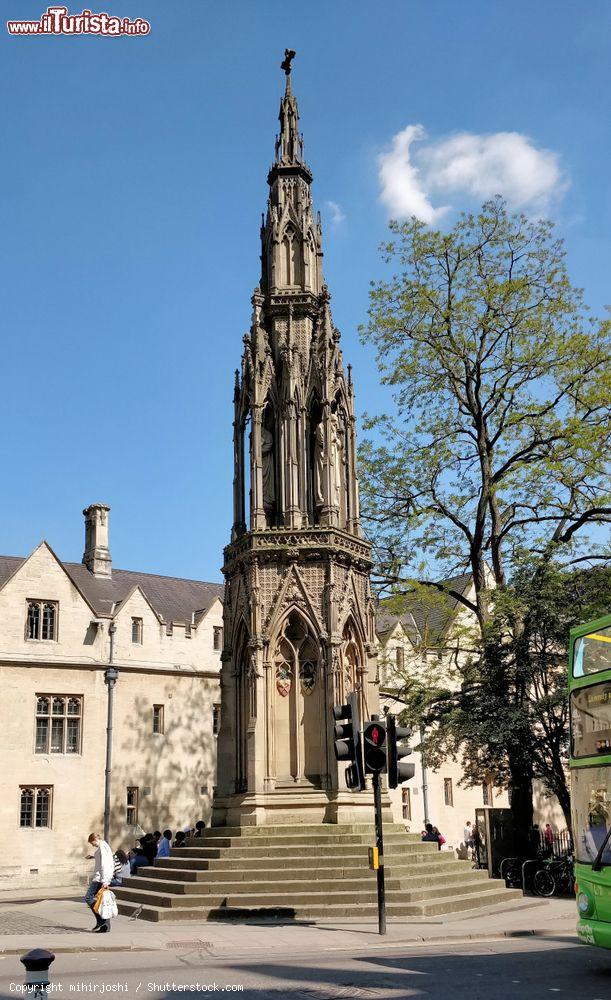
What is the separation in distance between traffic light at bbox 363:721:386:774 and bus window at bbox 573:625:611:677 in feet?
12.5

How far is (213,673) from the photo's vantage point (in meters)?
37.9

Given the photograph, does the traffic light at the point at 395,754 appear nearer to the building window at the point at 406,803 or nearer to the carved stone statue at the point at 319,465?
the carved stone statue at the point at 319,465

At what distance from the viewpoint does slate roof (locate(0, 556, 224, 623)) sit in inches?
1475

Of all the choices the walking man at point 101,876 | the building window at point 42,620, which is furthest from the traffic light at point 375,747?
the building window at point 42,620

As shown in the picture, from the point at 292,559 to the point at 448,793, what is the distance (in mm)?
26218

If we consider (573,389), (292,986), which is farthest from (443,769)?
(292,986)

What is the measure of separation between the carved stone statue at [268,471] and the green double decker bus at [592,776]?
31.6 ft

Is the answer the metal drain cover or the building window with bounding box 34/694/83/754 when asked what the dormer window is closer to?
the building window with bounding box 34/694/83/754

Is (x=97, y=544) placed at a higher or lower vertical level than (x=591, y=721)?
higher

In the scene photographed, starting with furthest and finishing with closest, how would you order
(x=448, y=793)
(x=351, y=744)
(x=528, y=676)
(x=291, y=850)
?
(x=448, y=793)
(x=528, y=676)
(x=291, y=850)
(x=351, y=744)

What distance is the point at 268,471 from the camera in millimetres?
20375

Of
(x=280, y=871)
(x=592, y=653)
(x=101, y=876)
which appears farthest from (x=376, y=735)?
(x=101, y=876)

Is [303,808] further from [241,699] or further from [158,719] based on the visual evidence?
[158,719]

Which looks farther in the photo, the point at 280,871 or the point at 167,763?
the point at 167,763
